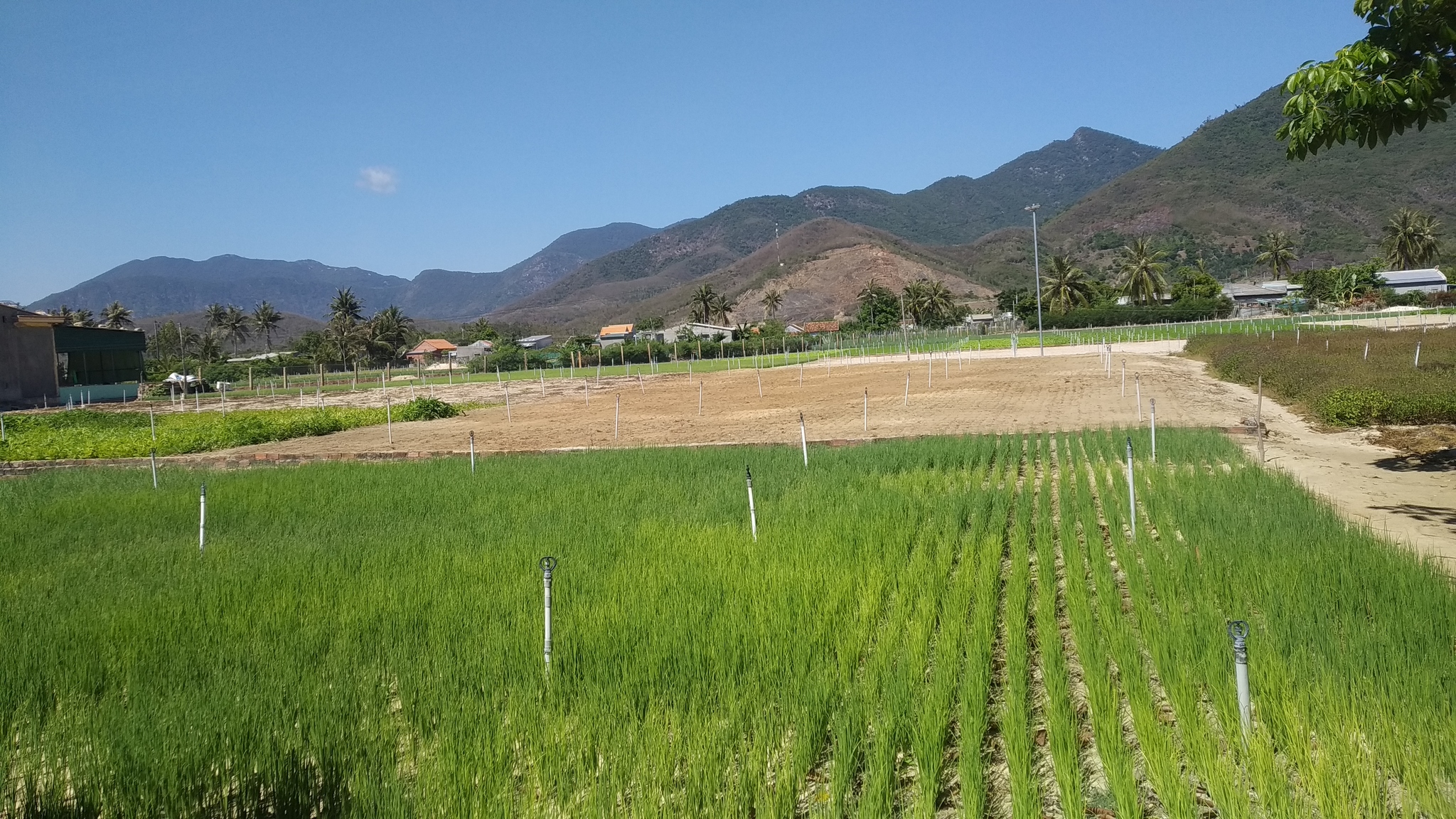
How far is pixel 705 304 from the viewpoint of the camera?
129250mm

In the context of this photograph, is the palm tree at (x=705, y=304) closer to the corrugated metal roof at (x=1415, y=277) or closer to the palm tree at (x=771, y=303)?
the palm tree at (x=771, y=303)

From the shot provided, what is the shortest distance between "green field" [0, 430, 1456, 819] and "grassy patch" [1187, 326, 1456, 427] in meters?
9.87

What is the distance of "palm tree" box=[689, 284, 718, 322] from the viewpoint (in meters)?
129

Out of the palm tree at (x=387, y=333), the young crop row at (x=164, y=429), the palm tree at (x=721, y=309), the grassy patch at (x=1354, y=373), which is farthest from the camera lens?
the palm tree at (x=721, y=309)

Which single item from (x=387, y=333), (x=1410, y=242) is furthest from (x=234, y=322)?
(x=1410, y=242)

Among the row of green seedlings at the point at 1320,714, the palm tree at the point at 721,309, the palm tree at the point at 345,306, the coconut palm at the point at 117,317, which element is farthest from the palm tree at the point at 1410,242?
the coconut palm at the point at 117,317

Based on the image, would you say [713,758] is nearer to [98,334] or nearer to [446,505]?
[446,505]

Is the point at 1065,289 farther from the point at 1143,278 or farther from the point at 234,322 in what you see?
the point at 234,322

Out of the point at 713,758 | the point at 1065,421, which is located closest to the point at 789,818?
the point at 713,758

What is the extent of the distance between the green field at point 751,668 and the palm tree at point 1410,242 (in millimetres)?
114748

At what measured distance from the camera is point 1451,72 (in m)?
8.52

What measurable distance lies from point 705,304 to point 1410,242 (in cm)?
8269

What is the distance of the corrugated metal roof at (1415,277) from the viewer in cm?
9462

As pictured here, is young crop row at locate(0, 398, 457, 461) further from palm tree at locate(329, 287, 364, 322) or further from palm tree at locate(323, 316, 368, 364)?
palm tree at locate(329, 287, 364, 322)
